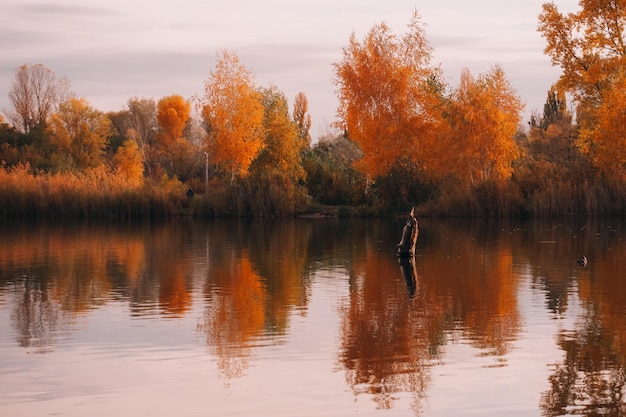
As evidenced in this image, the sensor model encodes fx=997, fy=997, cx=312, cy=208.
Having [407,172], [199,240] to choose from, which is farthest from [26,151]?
[199,240]

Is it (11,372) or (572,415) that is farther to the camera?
(11,372)

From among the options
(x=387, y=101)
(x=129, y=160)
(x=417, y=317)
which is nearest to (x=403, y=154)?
(x=387, y=101)

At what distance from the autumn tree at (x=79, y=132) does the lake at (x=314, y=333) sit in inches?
1835

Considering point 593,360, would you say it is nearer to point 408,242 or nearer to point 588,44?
point 408,242

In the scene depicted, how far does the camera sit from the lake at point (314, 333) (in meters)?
11.7

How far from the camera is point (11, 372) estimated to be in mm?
13086

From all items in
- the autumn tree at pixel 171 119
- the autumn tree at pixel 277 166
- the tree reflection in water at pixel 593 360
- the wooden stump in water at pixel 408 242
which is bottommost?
the tree reflection in water at pixel 593 360

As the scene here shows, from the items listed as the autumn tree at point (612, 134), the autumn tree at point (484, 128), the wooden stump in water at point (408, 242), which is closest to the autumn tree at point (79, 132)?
the autumn tree at point (484, 128)

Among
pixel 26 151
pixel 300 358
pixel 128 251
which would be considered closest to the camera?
pixel 300 358

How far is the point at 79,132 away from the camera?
78.1 meters

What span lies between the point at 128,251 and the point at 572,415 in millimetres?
23262

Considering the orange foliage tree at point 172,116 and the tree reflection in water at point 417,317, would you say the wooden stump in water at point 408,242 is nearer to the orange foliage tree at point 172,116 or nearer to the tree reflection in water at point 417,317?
the tree reflection in water at point 417,317

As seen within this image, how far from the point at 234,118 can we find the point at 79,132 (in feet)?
76.7

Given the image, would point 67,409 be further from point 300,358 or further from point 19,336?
point 19,336
